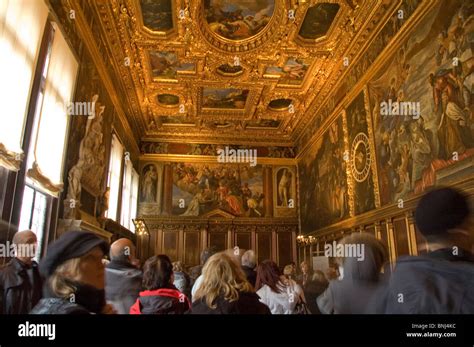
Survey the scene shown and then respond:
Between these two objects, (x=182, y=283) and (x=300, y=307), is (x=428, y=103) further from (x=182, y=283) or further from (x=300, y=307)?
(x=182, y=283)

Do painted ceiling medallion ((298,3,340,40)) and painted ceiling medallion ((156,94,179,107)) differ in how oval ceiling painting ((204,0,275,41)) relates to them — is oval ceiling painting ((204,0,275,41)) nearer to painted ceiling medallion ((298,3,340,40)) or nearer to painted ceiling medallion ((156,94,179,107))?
painted ceiling medallion ((298,3,340,40))

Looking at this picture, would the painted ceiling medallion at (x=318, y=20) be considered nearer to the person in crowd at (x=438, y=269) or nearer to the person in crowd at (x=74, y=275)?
the person in crowd at (x=438, y=269)

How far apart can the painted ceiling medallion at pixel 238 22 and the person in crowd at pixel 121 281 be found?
365 inches

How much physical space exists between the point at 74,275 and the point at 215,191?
59.5 feet

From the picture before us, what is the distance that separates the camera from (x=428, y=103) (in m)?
8.11

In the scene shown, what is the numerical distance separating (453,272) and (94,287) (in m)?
1.71

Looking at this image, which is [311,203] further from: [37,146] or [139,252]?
[37,146]

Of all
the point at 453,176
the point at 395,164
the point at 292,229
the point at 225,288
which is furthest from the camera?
the point at 292,229

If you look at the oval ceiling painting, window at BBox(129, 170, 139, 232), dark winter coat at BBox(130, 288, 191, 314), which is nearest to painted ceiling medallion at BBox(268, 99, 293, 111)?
the oval ceiling painting

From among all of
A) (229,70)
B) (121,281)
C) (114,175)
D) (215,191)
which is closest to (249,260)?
(121,281)

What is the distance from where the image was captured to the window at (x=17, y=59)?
5188mm

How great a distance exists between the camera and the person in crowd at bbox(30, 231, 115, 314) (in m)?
1.62

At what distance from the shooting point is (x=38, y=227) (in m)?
7.28

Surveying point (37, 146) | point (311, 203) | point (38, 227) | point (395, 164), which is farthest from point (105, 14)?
point (311, 203)
